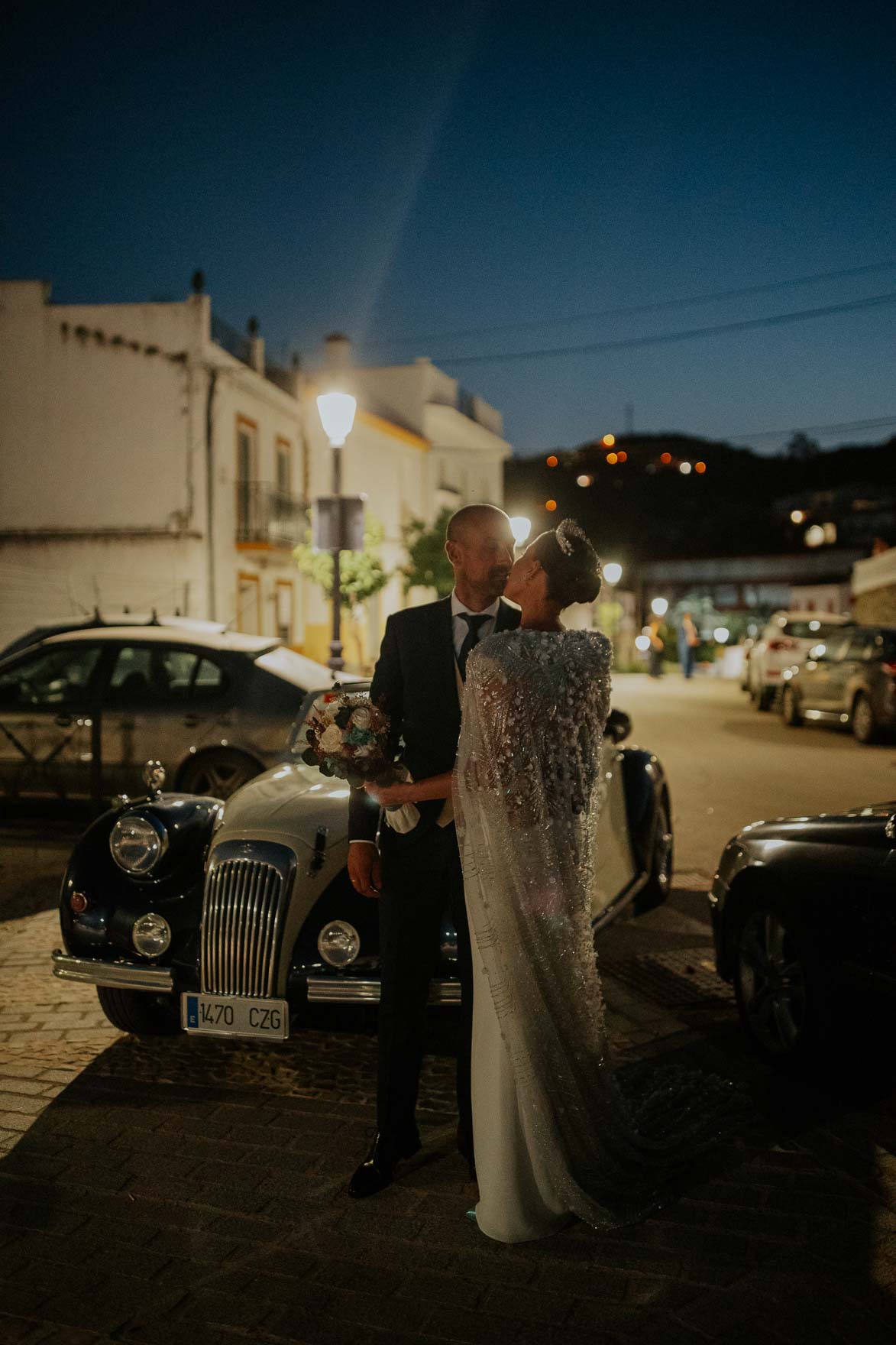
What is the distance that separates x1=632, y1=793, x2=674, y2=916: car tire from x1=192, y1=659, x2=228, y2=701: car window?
3.94 meters

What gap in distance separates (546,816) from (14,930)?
178 inches

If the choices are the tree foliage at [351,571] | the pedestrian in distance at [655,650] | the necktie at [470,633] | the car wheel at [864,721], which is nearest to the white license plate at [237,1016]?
the necktie at [470,633]

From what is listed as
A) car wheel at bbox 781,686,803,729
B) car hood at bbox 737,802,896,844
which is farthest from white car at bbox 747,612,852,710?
car hood at bbox 737,802,896,844

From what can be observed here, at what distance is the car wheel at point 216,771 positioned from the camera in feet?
30.0

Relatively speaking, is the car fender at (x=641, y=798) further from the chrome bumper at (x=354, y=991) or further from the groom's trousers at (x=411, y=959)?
the groom's trousers at (x=411, y=959)

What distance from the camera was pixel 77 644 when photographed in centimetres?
962

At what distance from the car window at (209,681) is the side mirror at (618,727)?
3779mm

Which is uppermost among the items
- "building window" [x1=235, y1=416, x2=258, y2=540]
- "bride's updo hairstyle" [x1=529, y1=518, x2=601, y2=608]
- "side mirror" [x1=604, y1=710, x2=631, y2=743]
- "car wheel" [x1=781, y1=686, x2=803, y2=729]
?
"building window" [x1=235, y1=416, x2=258, y2=540]

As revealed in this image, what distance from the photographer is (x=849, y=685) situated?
1739 centimetres

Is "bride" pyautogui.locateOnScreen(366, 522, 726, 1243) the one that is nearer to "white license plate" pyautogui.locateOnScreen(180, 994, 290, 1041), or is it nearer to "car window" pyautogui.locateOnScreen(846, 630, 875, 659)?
"white license plate" pyautogui.locateOnScreen(180, 994, 290, 1041)

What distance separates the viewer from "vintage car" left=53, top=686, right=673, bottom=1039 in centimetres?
428

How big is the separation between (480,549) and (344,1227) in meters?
1.99

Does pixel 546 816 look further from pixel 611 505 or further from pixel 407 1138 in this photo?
pixel 611 505

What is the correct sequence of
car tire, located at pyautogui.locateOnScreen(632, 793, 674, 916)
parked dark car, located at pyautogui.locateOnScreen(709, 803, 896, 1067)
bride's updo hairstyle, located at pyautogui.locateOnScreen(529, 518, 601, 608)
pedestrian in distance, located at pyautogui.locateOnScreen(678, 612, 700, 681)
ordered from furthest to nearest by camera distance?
pedestrian in distance, located at pyautogui.locateOnScreen(678, 612, 700, 681) < car tire, located at pyautogui.locateOnScreen(632, 793, 674, 916) < parked dark car, located at pyautogui.locateOnScreen(709, 803, 896, 1067) < bride's updo hairstyle, located at pyautogui.locateOnScreen(529, 518, 601, 608)
